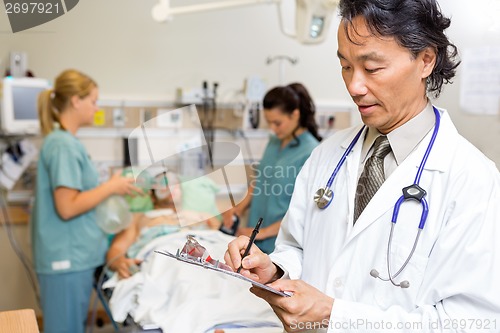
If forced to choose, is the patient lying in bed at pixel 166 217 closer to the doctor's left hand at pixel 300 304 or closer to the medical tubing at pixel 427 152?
the doctor's left hand at pixel 300 304

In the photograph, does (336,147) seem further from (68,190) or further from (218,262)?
(68,190)

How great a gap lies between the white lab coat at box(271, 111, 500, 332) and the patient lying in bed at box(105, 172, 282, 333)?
0.78ft

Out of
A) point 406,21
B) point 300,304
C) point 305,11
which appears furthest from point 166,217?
point 406,21

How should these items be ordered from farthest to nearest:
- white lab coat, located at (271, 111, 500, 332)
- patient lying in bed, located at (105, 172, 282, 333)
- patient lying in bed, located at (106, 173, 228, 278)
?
patient lying in bed, located at (105, 172, 282, 333) < patient lying in bed, located at (106, 173, 228, 278) < white lab coat, located at (271, 111, 500, 332)

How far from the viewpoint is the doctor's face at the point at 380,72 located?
2.98 ft

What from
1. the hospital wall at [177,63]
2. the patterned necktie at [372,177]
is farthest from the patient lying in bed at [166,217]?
the hospital wall at [177,63]

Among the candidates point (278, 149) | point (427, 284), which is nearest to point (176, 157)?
point (278, 149)

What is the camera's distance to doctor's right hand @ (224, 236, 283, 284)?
38.1 inches

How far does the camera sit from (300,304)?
0.89 meters

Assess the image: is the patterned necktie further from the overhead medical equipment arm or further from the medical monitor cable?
the medical monitor cable

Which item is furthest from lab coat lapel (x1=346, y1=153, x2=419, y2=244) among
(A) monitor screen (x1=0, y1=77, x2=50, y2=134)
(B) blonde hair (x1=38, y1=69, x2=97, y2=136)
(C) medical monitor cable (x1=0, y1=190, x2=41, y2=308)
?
(C) medical monitor cable (x1=0, y1=190, x2=41, y2=308)

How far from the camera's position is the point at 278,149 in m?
1.72

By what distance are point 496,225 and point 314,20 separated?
1362mm

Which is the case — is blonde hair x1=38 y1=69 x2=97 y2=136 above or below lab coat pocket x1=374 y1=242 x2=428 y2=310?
above
